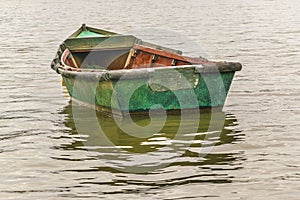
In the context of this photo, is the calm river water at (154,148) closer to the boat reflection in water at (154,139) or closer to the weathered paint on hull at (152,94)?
the boat reflection in water at (154,139)

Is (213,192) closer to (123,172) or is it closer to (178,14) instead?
(123,172)

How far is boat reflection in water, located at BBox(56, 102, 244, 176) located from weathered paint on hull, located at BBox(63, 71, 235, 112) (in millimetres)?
183

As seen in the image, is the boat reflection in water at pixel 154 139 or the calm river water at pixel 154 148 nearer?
the calm river water at pixel 154 148

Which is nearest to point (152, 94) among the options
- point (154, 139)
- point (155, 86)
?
point (155, 86)

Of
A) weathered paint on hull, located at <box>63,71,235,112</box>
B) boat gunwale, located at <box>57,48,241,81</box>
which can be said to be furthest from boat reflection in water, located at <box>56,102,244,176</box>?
boat gunwale, located at <box>57,48,241,81</box>

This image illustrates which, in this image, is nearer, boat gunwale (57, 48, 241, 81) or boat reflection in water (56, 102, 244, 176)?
boat reflection in water (56, 102, 244, 176)

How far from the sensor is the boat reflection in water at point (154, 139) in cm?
820

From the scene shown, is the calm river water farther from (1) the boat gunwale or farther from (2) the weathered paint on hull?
(1) the boat gunwale

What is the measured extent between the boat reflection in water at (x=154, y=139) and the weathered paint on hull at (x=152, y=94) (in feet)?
0.60

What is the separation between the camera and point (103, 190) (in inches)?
283

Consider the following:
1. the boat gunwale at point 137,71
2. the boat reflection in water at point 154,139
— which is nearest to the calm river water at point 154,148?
the boat reflection in water at point 154,139

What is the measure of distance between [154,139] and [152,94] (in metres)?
1.21

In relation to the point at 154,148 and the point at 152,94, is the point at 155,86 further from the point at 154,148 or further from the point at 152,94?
the point at 154,148

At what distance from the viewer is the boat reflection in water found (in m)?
8.20
